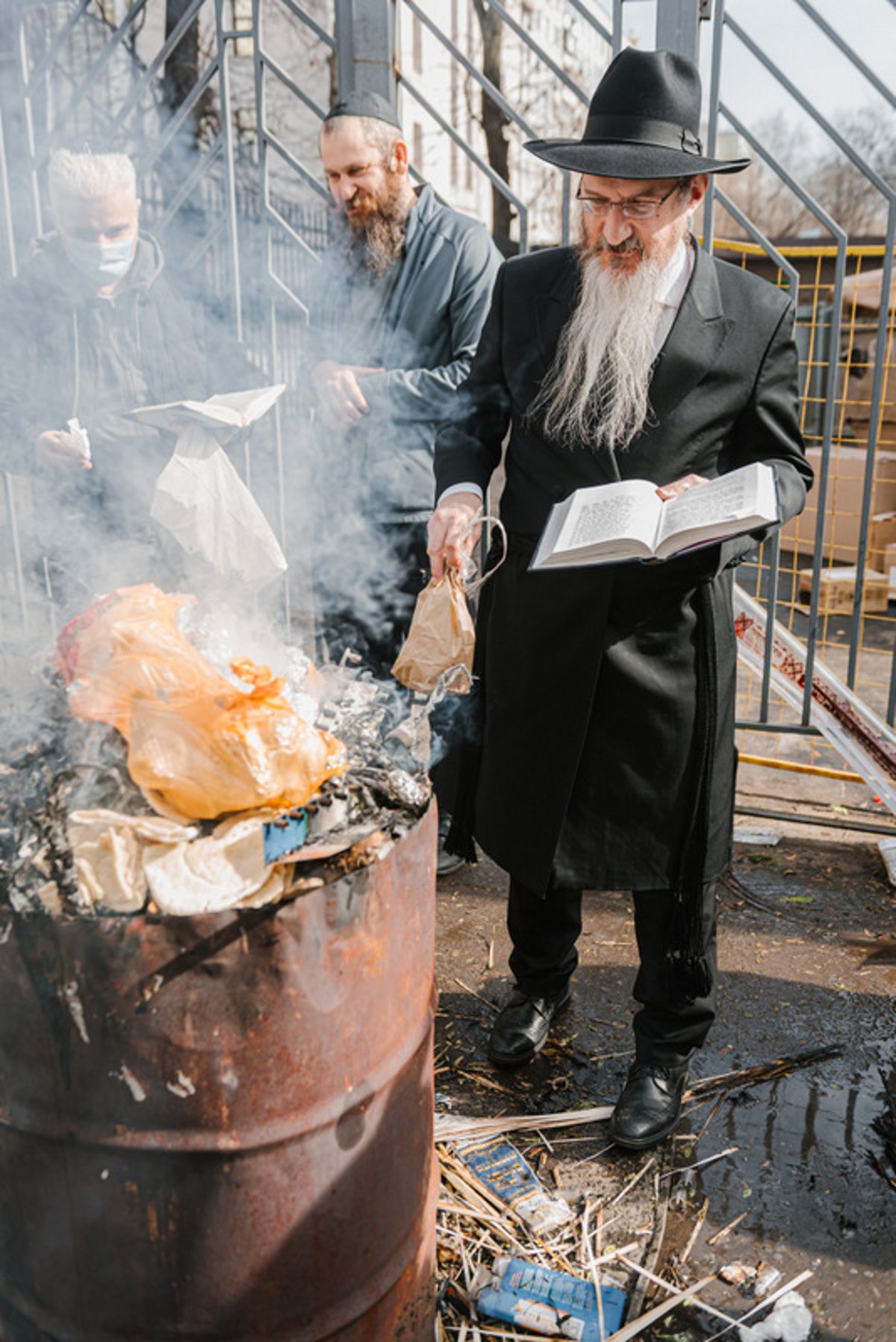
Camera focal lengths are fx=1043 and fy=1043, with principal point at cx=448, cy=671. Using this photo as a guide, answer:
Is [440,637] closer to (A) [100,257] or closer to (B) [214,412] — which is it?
(B) [214,412]

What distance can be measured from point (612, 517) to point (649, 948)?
1165mm

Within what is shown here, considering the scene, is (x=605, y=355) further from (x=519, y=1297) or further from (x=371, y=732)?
(x=519, y=1297)

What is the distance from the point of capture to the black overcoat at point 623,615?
236cm

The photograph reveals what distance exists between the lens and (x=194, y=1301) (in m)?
1.62

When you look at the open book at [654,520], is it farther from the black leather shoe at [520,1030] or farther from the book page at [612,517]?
the black leather shoe at [520,1030]

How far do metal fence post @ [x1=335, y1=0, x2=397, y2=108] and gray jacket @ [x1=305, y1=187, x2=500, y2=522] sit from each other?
75cm

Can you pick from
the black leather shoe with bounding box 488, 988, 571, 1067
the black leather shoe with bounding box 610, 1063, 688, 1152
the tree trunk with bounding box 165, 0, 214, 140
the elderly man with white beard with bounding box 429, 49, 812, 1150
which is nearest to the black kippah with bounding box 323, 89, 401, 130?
the elderly man with white beard with bounding box 429, 49, 812, 1150

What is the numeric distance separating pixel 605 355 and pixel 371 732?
3.33ft

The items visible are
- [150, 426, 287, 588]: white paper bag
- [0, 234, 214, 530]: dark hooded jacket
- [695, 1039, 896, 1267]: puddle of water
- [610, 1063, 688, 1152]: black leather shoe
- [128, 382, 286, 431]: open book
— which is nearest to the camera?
[695, 1039, 896, 1267]: puddle of water

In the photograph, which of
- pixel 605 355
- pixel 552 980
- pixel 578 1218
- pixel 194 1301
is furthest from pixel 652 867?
pixel 194 1301

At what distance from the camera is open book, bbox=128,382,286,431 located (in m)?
3.08

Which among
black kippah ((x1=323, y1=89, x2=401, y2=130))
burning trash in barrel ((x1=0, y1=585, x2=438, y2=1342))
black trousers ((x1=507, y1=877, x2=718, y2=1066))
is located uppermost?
black kippah ((x1=323, y1=89, x2=401, y2=130))

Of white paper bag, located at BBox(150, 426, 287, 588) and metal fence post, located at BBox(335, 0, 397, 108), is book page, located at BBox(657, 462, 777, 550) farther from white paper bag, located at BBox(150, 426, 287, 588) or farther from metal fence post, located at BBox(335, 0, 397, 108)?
metal fence post, located at BBox(335, 0, 397, 108)

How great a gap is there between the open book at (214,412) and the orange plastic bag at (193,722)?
4.54 ft
